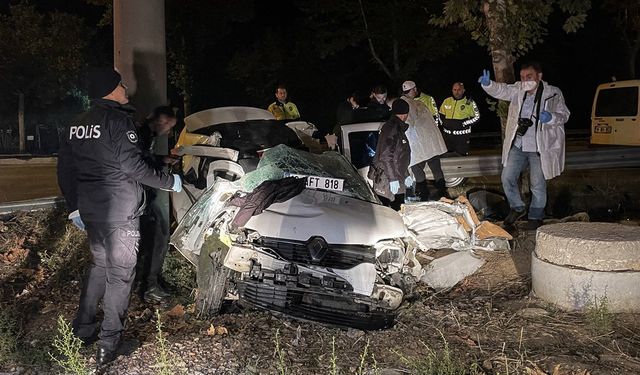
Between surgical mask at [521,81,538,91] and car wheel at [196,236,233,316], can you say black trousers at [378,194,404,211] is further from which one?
car wheel at [196,236,233,316]

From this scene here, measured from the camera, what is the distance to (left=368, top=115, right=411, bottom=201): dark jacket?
6324mm

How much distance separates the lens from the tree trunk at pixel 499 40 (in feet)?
23.8

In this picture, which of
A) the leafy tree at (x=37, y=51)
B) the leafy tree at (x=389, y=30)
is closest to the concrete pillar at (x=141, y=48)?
the leafy tree at (x=389, y=30)

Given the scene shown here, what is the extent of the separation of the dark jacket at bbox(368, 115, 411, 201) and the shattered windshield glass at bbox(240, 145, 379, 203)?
2.38 ft

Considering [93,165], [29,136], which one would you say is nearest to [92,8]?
[29,136]

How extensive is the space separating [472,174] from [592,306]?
4.90 meters

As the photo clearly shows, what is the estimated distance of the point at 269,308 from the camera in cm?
441

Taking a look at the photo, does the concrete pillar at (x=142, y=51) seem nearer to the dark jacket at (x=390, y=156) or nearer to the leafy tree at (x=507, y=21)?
the dark jacket at (x=390, y=156)

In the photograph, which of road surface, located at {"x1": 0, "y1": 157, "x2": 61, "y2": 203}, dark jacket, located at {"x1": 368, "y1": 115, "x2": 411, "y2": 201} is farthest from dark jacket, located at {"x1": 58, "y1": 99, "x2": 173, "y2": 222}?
road surface, located at {"x1": 0, "y1": 157, "x2": 61, "y2": 203}

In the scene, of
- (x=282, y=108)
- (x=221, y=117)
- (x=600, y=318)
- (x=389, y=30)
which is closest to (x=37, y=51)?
(x=389, y=30)

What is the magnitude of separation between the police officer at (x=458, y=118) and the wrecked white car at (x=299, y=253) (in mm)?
5227

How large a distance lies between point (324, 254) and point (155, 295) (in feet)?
5.66

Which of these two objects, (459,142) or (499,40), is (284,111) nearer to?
(459,142)

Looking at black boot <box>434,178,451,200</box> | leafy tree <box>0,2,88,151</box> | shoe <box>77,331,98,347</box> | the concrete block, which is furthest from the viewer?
leafy tree <box>0,2,88,151</box>
